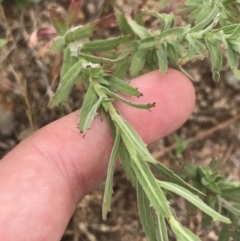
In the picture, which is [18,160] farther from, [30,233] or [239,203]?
[239,203]

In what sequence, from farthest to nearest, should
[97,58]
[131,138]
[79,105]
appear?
[79,105] → [97,58] → [131,138]

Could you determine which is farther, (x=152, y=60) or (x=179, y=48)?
(x=152, y=60)

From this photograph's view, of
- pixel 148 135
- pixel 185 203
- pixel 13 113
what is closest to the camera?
pixel 148 135

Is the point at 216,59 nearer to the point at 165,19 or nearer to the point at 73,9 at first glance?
the point at 165,19

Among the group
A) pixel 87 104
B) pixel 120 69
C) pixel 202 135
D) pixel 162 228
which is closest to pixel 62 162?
pixel 87 104

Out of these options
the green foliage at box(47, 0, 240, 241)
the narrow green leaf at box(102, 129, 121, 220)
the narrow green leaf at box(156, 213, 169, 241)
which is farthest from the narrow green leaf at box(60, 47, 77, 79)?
the narrow green leaf at box(156, 213, 169, 241)

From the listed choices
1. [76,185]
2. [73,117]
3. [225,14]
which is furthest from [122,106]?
[225,14]

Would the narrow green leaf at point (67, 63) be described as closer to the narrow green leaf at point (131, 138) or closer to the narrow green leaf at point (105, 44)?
the narrow green leaf at point (105, 44)
